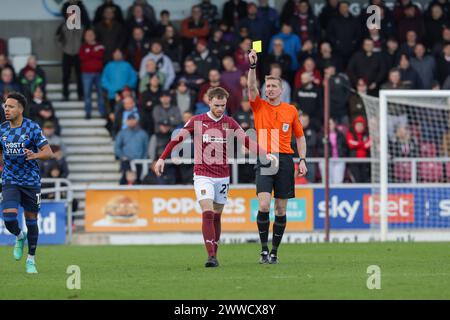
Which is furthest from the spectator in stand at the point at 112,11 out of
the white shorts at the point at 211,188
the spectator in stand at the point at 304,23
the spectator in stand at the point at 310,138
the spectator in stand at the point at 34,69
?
the white shorts at the point at 211,188

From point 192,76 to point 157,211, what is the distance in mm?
4125

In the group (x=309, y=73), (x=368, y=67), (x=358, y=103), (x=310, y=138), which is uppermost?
(x=368, y=67)

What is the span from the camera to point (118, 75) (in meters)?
26.8

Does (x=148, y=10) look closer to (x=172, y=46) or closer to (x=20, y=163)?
(x=172, y=46)

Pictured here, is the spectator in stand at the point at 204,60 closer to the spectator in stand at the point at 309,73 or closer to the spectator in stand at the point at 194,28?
the spectator in stand at the point at 194,28

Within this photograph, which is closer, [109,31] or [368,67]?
[368,67]

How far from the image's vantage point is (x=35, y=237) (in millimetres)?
14859

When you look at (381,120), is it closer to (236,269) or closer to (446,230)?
(446,230)

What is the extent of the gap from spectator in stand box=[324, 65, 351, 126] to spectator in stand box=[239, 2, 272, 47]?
77.4 inches

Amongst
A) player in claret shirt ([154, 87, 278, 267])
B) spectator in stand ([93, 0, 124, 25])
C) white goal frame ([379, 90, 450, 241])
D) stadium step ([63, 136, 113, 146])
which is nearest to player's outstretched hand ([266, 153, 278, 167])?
player in claret shirt ([154, 87, 278, 267])

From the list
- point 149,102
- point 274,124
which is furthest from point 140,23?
point 274,124

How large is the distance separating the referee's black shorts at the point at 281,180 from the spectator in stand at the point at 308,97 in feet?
33.3

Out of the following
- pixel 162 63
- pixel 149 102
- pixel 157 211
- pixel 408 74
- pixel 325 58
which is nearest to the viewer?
pixel 157 211

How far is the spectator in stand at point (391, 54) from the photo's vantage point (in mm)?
26531
